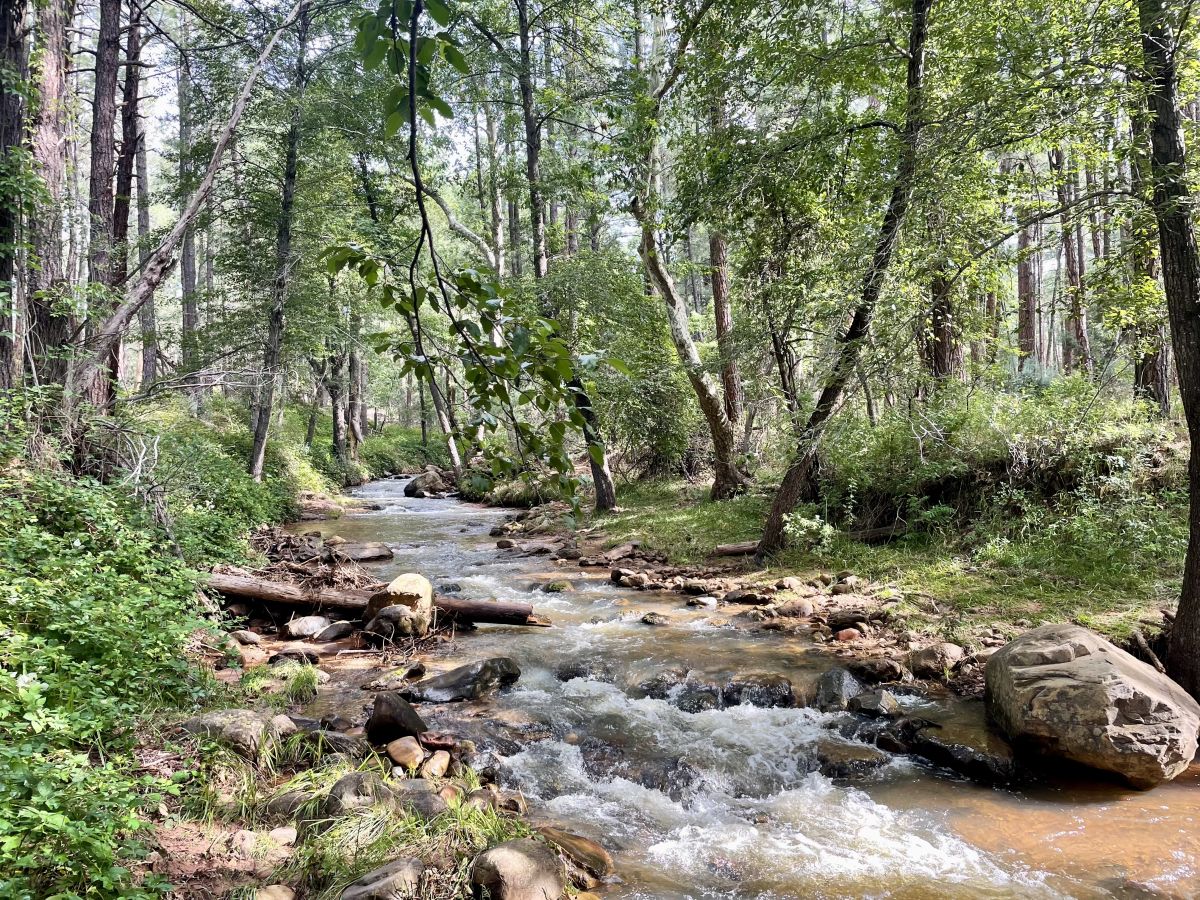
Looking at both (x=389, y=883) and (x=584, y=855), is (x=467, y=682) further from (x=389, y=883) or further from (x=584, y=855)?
(x=389, y=883)

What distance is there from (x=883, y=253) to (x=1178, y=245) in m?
2.44

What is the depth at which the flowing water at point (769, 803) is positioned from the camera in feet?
12.0

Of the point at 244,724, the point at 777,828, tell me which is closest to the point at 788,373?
the point at 777,828

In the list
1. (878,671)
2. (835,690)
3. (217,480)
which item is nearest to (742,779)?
(835,690)

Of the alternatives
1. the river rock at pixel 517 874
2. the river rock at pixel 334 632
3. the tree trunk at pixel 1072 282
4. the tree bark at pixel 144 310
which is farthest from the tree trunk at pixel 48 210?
the tree trunk at pixel 1072 282

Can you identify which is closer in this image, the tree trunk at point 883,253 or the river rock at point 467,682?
the river rock at point 467,682

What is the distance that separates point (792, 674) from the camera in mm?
6199

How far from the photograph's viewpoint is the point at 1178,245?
4.70m

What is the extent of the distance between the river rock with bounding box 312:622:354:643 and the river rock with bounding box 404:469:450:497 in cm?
1467

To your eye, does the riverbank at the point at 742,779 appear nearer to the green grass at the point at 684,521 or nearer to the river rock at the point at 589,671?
the river rock at the point at 589,671

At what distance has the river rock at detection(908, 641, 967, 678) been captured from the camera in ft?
19.7

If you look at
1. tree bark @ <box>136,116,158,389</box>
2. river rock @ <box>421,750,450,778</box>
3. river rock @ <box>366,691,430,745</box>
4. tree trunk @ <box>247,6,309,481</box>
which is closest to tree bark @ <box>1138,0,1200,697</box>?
river rock @ <box>421,750,450,778</box>

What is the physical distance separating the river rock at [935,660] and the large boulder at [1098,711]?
36.0 inches

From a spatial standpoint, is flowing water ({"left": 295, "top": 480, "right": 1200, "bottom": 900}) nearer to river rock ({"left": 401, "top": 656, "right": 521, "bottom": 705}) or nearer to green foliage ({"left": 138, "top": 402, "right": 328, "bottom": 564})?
river rock ({"left": 401, "top": 656, "right": 521, "bottom": 705})
